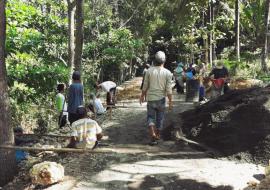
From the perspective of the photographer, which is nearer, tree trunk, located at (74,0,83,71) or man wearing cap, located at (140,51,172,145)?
man wearing cap, located at (140,51,172,145)

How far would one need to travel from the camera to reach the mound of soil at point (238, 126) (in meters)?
8.48

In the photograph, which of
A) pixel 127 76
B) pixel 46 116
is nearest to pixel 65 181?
pixel 46 116

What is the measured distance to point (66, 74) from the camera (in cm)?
1293

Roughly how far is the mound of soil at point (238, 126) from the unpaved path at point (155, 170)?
1.24 feet

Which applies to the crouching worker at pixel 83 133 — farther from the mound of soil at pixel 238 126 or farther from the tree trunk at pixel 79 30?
the tree trunk at pixel 79 30

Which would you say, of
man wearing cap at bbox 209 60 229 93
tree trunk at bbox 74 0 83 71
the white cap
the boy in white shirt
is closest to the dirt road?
the white cap

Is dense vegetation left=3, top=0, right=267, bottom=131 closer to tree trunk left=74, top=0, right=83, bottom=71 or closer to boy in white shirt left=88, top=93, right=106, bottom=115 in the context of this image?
tree trunk left=74, top=0, right=83, bottom=71

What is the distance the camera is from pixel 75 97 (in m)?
10.4

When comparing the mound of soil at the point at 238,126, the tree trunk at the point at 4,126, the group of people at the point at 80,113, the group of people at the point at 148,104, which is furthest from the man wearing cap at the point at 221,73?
the tree trunk at the point at 4,126

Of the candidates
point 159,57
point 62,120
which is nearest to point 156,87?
point 159,57

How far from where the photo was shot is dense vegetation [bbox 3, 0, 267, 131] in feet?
39.8

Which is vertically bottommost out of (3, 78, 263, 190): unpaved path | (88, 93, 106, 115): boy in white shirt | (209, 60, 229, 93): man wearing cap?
(3, 78, 263, 190): unpaved path

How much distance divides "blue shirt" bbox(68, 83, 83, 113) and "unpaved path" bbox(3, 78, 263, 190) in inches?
55.2

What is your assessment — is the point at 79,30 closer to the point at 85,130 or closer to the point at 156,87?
the point at 156,87
